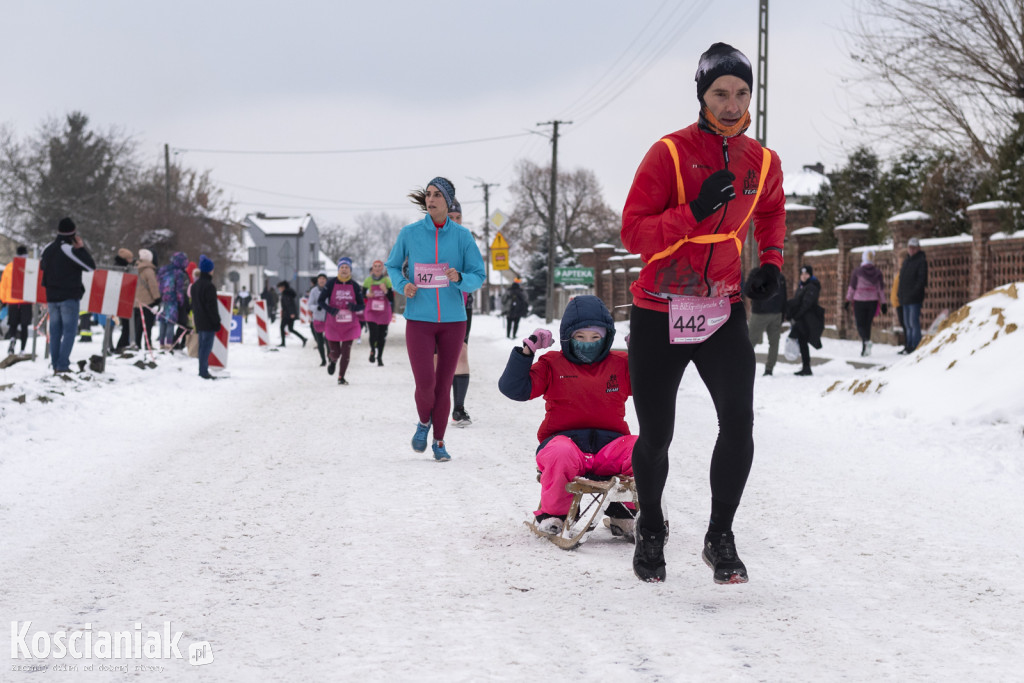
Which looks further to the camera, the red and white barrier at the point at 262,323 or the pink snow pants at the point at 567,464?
the red and white barrier at the point at 262,323

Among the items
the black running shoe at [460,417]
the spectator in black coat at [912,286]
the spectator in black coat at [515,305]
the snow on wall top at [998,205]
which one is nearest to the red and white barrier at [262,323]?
the spectator in black coat at [515,305]

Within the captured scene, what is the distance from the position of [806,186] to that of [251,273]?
53.5 metres

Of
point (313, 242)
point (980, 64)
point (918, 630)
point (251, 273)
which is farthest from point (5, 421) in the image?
point (313, 242)

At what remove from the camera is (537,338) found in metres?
4.88

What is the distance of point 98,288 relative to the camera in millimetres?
14547

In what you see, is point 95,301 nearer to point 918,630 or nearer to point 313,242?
point 918,630

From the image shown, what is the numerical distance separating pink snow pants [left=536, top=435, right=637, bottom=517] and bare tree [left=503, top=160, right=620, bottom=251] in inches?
3209

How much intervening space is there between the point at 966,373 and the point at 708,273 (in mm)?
6564

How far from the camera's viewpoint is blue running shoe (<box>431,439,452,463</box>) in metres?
7.66

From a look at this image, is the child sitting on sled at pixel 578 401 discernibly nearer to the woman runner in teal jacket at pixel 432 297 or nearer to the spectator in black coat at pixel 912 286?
the woman runner in teal jacket at pixel 432 297

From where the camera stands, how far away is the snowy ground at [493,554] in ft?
11.1

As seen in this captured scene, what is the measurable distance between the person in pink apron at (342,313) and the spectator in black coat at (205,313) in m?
1.73

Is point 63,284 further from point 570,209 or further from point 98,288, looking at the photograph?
point 570,209

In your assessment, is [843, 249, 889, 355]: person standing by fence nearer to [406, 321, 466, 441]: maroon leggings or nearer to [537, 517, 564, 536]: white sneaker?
[406, 321, 466, 441]: maroon leggings
